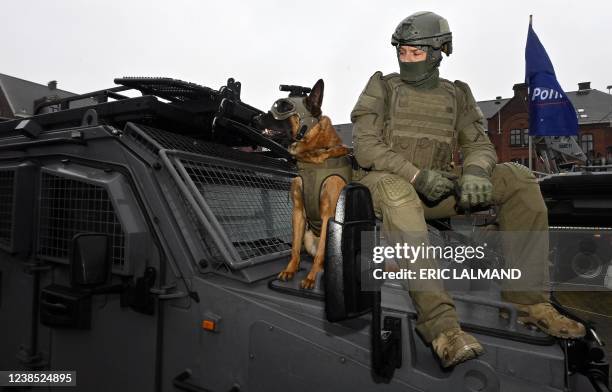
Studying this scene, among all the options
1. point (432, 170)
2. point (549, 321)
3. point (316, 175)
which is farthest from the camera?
point (316, 175)

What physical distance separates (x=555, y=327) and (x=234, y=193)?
5.52 feet

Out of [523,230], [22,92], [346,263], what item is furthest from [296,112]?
[22,92]

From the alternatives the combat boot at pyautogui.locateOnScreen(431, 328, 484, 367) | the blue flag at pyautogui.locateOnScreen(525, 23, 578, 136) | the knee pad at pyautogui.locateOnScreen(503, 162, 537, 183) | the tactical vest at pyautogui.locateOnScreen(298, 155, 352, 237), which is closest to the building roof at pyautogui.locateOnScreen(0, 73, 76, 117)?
the blue flag at pyautogui.locateOnScreen(525, 23, 578, 136)

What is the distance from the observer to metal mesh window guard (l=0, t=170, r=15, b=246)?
234 centimetres

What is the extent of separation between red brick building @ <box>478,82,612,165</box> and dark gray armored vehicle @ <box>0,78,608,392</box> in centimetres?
2983

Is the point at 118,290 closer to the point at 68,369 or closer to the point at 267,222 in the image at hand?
the point at 68,369

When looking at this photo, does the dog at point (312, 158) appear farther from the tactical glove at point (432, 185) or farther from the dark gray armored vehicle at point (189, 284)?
the tactical glove at point (432, 185)

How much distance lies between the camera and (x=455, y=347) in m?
1.18

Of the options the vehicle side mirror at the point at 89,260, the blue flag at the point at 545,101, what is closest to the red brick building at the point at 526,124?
the blue flag at the point at 545,101

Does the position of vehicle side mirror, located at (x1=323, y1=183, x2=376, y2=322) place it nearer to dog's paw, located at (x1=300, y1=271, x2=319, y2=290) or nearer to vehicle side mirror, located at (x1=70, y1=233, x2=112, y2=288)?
dog's paw, located at (x1=300, y1=271, x2=319, y2=290)

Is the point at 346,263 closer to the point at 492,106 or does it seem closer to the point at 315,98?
the point at 315,98

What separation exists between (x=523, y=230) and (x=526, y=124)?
1338 inches

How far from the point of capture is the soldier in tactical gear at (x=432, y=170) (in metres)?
1.37

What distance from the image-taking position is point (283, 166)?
3160mm
